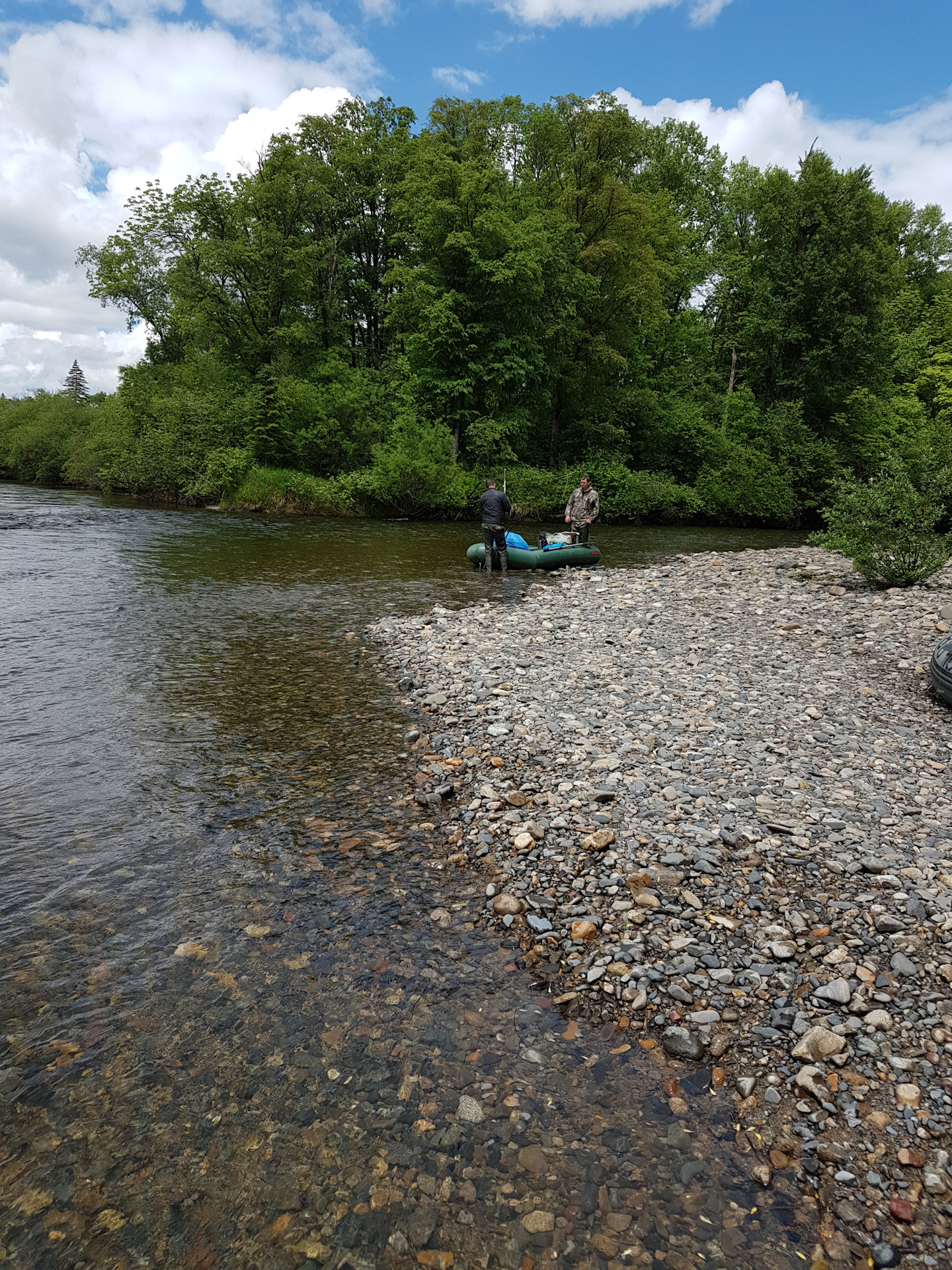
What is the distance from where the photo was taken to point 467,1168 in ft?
9.99

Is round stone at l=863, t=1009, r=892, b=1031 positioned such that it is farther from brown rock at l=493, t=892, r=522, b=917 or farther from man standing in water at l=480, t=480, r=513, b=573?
man standing in water at l=480, t=480, r=513, b=573

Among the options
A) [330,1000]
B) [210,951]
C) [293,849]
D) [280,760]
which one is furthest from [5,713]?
[330,1000]

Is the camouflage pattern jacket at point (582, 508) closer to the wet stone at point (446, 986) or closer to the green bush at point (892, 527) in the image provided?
the green bush at point (892, 527)

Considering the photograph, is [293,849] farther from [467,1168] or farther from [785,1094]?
[785,1094]

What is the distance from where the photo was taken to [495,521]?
57.7 feet

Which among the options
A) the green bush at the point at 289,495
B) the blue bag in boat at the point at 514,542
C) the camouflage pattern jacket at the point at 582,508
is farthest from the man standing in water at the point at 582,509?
the green bush at the point at 289,495

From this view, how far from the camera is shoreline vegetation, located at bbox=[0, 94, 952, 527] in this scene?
33.0 meters

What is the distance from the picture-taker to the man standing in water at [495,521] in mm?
17406

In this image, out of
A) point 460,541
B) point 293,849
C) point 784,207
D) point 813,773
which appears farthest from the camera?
point 784,207

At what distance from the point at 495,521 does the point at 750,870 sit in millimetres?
13675

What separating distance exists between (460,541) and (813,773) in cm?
1985

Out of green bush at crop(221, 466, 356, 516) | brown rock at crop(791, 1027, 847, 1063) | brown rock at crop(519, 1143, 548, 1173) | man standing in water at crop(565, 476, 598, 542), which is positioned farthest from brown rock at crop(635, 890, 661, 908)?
green bush at crop(221, 466, 356, 516)

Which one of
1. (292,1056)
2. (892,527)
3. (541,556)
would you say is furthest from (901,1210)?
(541,556)

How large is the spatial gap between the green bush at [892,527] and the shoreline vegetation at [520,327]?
1967cm
